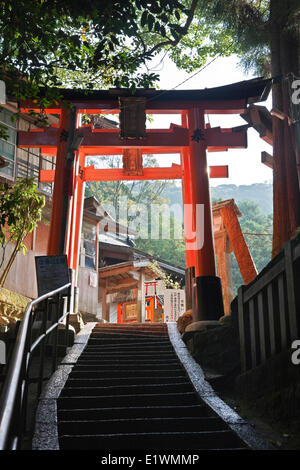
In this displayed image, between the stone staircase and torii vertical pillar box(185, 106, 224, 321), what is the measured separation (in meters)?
1.37

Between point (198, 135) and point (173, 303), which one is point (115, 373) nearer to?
point (198, 135)

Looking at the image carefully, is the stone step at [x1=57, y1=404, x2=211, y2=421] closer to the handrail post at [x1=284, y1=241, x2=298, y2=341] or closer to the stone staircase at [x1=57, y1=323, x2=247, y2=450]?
the stone staircase at [x1=57, y1=323, x2=247, y2=450]

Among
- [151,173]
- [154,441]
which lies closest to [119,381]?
[154,441]

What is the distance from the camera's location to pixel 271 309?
516 cm

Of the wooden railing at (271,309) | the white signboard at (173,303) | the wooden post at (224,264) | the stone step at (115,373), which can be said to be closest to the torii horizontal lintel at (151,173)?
the wooden post at (224,264)

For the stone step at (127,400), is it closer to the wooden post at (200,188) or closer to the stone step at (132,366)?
the stone step at (132,366)

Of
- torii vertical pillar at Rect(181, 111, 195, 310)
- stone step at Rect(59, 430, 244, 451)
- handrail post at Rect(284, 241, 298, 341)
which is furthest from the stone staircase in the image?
torii vertical pillar at Rect(181, 111, 195, 310)

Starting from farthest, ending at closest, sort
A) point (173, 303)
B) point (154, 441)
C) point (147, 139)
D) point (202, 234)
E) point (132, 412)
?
point (173, 303) < point (147, 139) < point (202, 234) < point (132, 412) < point (154, 441)

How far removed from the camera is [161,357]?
7406 millimetres

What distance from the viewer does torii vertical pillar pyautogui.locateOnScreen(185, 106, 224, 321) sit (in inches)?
346

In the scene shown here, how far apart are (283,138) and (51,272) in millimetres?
5576

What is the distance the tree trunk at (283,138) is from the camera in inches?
344
